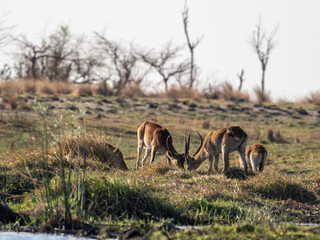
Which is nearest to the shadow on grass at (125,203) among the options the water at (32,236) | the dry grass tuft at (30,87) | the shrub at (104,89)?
the water at (32,236)

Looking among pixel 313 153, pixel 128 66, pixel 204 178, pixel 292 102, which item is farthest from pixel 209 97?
pixel 204 178

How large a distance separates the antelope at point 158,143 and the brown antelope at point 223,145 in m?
0.30

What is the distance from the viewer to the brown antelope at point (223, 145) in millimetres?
12688

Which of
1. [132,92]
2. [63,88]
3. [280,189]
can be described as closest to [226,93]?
[132,92]

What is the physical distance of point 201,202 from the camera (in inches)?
334

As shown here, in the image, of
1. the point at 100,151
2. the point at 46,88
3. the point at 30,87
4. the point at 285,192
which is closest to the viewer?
the point at 285,192

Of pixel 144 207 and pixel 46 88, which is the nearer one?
pixel 144 207

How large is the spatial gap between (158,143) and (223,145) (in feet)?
6.92

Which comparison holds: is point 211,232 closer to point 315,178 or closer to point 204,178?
point 204,178

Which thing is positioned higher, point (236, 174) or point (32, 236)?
point (236, 174)

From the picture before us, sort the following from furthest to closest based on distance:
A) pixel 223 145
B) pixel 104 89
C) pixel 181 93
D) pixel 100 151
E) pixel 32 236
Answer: pixel 181 93 → pixel 104 89 → pixel 100 151 → pixel 223 145 → pixel 32 236

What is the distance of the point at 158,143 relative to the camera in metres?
14.3

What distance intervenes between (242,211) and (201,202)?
66 centimetres

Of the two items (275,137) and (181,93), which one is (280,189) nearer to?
(275,137)
